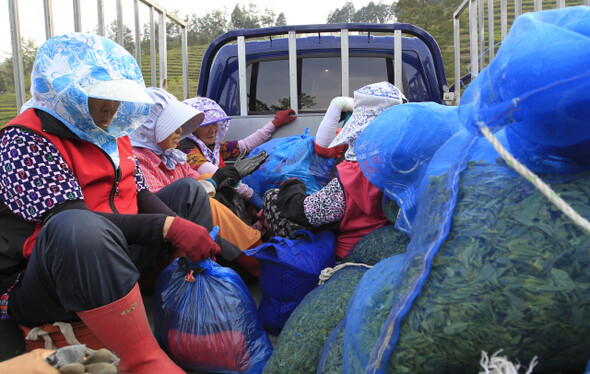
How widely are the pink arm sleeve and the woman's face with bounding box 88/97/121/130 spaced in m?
1.61

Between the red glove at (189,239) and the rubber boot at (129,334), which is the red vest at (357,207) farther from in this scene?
the rubber boot at (129,334)

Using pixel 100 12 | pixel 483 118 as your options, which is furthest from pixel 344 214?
pixel 100 12

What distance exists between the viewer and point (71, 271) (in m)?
1.33

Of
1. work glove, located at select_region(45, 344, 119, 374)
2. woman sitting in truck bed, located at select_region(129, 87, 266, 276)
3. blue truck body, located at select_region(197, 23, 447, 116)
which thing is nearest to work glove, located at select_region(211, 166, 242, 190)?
woman sitting in truck bed, located at select_region(129, 87, 266, 276)

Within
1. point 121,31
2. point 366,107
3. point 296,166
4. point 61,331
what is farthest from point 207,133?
point 61,331

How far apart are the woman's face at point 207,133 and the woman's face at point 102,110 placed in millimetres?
1254

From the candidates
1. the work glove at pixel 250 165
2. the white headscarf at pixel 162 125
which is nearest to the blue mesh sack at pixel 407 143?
the work glove at pixel 250 165

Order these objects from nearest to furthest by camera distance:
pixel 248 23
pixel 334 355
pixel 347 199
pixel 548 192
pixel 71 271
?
1. pixel 548 192
2. pixel 334 355
3. pixel 71 271
4. pixel 347 199
5. pixel 248 23

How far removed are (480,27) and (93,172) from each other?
3.21 meters

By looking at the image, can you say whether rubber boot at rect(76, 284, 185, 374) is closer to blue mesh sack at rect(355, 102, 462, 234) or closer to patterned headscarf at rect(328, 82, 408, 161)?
blue mesh sack at rect(355, 102, 462, 234)

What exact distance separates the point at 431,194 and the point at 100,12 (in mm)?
2756

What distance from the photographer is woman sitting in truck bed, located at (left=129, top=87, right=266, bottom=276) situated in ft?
7.32

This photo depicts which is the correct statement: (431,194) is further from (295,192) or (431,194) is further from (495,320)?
(295,192)

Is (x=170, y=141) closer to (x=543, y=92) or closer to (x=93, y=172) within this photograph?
(x=93, y=172)
